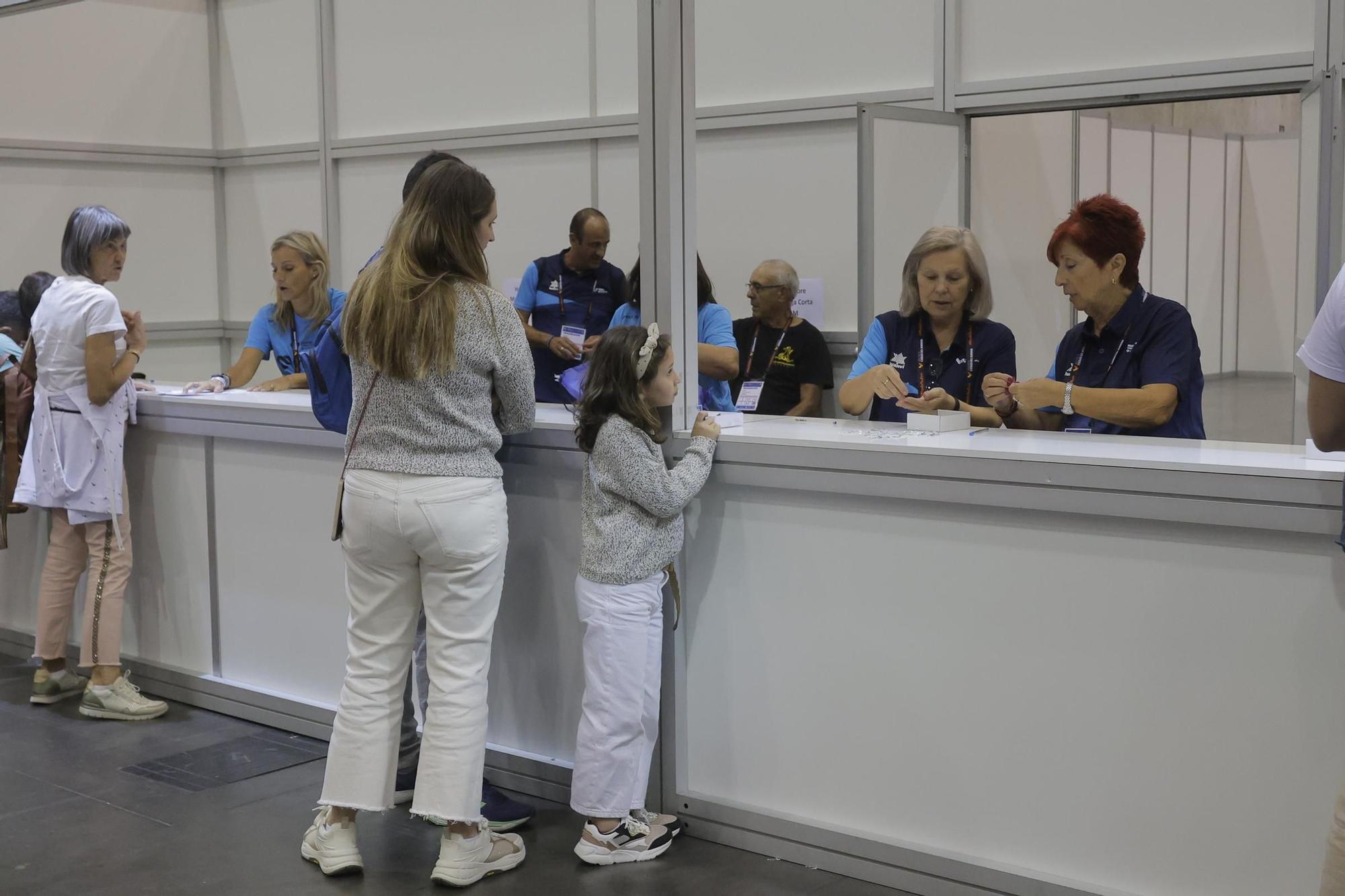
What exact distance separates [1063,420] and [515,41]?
485 centimetres

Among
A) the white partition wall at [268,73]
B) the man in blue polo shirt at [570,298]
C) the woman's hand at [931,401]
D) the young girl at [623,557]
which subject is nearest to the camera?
the young girl at [623,557]

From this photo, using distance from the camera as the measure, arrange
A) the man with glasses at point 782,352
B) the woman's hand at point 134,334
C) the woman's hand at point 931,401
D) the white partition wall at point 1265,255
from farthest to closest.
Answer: the white partition wall at point 1265,255 < the man with glasses at point 782,352 < the woman's hand at point 134,334 < the woman's hand at point 931,401

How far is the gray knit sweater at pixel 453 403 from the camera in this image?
294cm

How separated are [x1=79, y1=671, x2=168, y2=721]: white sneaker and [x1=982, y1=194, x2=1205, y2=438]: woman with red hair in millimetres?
2854

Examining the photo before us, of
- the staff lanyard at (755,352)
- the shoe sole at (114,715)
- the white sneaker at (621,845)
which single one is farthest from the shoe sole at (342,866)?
the staff lanyard at (755,352)

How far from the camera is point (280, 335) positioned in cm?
481

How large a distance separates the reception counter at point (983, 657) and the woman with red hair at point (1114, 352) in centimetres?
12

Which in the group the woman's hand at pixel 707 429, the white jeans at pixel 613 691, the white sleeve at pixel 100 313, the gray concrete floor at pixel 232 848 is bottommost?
the gray concrete floor at pixel 232 848

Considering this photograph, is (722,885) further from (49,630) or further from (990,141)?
(990,141)

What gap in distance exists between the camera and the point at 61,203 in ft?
26.6

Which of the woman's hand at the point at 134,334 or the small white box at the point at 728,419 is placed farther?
the woman's hand at the point at 134,334

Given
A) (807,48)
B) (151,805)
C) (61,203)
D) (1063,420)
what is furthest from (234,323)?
(1063,420)

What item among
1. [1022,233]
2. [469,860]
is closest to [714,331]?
[469,860]

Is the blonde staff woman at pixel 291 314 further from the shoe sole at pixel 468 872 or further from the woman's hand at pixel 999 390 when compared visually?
the woman's hand at pixel 999 390
